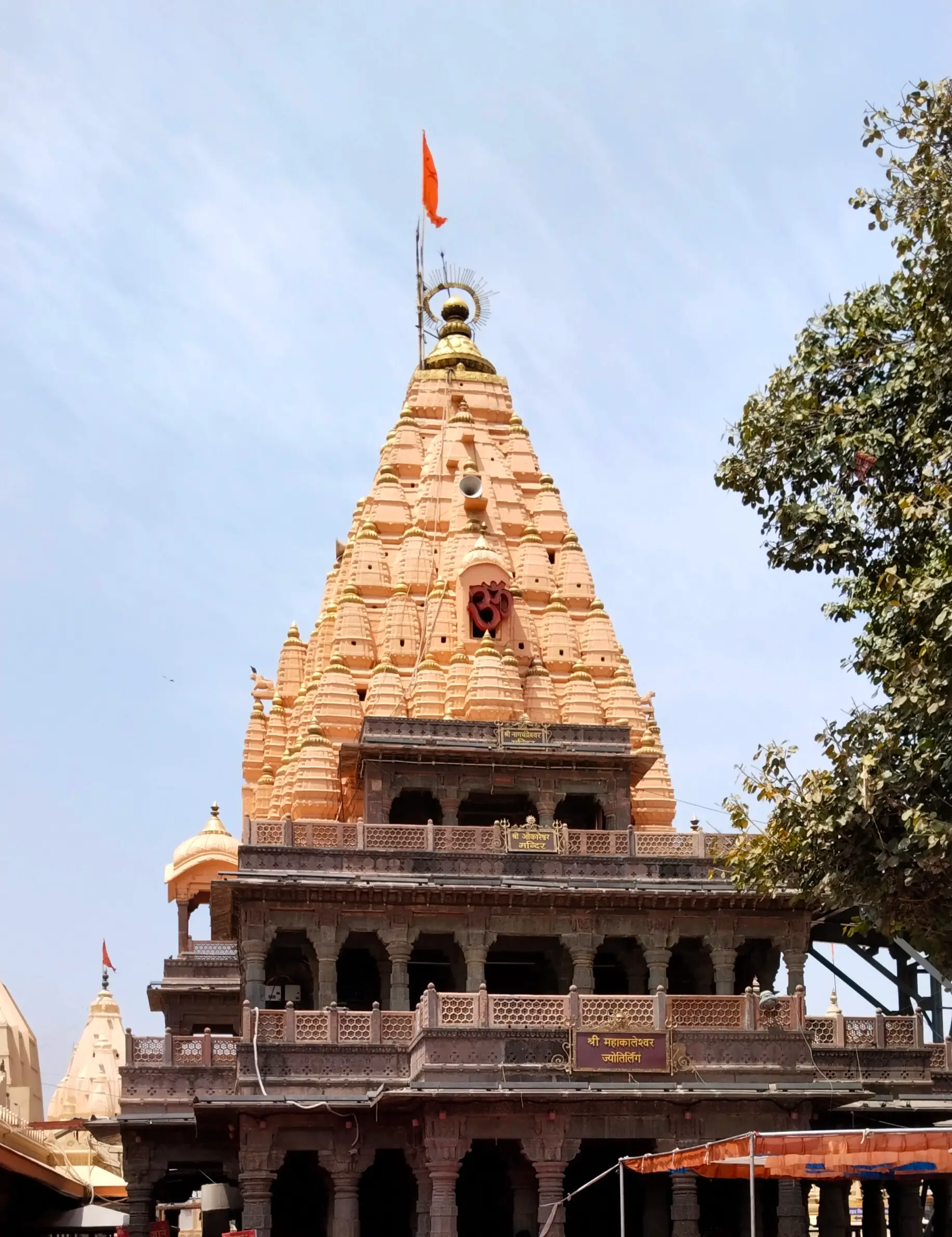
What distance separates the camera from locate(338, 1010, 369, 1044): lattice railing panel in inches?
1330

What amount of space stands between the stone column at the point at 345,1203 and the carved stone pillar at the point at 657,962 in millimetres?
8580

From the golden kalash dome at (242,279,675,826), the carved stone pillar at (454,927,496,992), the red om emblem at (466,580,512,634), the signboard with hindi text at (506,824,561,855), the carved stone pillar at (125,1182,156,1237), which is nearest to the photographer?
the carved stone pillar at (454,927,496,992)

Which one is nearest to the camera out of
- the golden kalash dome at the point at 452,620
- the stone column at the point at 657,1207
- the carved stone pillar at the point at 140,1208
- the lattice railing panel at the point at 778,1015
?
the lattice railing panel at the point at 778,1015

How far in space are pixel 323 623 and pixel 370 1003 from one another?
38.5 ft

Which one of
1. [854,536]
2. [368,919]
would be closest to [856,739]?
[854,536]

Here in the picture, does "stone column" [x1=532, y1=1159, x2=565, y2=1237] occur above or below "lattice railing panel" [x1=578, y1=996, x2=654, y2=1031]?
below

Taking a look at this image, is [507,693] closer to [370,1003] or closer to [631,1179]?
[370,1003]

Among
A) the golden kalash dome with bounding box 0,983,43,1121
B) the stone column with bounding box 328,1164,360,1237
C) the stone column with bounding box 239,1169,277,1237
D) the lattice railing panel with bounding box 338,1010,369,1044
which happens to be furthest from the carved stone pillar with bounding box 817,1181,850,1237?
the golden kalash dome with bounding box 0,983,43,1121

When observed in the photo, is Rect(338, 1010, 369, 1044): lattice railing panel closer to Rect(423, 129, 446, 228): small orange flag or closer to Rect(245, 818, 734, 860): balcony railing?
Rect(245, 818, 734, 860): balcony railing

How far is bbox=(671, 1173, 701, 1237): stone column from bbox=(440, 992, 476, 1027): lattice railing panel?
463 centimetres

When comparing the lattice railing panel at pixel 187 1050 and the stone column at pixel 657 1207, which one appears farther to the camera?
the lattice railing panel at pixel 187 1050

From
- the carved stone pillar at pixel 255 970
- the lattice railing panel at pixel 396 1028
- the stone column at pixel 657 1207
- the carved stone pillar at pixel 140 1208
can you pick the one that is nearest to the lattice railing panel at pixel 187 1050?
the carved stone pillar at pixel 255 970

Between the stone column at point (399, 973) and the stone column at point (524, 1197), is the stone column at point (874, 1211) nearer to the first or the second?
the stone column at point (524, 1197)

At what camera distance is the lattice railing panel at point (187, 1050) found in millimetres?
38906
